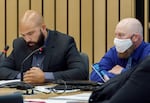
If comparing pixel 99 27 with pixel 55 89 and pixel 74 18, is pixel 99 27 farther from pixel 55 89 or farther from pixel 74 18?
pixel 55 89

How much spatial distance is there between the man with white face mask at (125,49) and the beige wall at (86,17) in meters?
1.20

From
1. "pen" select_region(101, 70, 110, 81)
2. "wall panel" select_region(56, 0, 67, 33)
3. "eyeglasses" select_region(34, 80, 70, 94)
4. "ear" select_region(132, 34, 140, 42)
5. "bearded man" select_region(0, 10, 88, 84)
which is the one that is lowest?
"eyeglasses" select_region(34, 80, 70, 94)

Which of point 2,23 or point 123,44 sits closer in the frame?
point 123,44

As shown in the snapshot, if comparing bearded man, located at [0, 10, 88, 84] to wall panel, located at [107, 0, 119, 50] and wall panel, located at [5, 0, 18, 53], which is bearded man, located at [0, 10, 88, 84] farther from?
wall panel, located at [5, 0, 18, 53]

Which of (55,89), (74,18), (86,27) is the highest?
(74,18)

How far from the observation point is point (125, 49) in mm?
3309

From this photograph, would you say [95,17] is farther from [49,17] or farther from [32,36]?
[32,36]

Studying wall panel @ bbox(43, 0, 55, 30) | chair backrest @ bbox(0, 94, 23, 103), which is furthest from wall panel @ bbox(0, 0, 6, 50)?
chair backrest @ bbox(0, 94, 23, 103)

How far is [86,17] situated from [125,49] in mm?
1515

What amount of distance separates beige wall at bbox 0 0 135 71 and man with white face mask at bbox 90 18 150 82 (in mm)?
1201

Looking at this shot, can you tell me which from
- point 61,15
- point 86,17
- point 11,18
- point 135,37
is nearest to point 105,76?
point 135,37

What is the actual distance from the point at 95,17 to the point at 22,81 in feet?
6.35

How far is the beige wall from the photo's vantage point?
462 centimetres

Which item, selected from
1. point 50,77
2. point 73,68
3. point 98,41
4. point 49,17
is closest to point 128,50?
point 73,68
